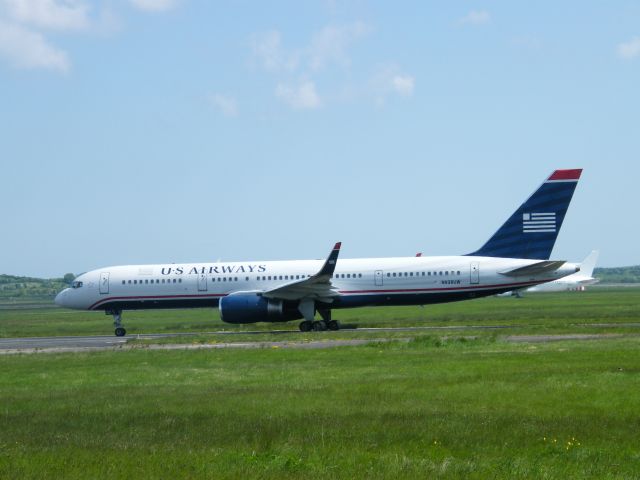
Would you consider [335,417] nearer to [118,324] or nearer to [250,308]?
[250,308]

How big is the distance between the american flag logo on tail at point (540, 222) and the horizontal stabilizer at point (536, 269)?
6.30ft

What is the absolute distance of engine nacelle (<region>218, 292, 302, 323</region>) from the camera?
38.2 metres

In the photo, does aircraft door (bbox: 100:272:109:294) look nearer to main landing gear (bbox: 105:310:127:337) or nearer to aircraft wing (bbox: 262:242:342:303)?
main landing gear (bbox: 105:310:127:337)

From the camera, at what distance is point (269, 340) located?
32.3m

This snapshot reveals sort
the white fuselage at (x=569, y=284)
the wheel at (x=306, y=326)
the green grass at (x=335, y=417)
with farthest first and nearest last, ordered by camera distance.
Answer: the white fuselage at (x=569, y=284) → the wheel at (x=306, y=326) → the green grass at (x=335, y=417)

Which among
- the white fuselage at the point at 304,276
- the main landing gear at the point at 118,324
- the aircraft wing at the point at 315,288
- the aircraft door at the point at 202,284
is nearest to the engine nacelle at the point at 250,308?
the aircraft wing at the point at 315,288

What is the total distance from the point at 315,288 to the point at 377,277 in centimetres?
285

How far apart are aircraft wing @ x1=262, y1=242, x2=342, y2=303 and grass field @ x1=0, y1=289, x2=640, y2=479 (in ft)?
40.3

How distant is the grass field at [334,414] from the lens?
1025 cm

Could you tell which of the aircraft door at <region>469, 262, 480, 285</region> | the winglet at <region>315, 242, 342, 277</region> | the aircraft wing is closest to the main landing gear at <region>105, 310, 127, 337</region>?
the aircraft wing

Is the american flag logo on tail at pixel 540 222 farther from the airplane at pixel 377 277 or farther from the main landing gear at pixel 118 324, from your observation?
the main landing gear at pixel 118 324

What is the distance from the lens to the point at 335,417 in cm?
1364

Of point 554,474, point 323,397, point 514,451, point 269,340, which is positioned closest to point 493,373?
point 323,397

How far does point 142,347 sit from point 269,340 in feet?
15.2
